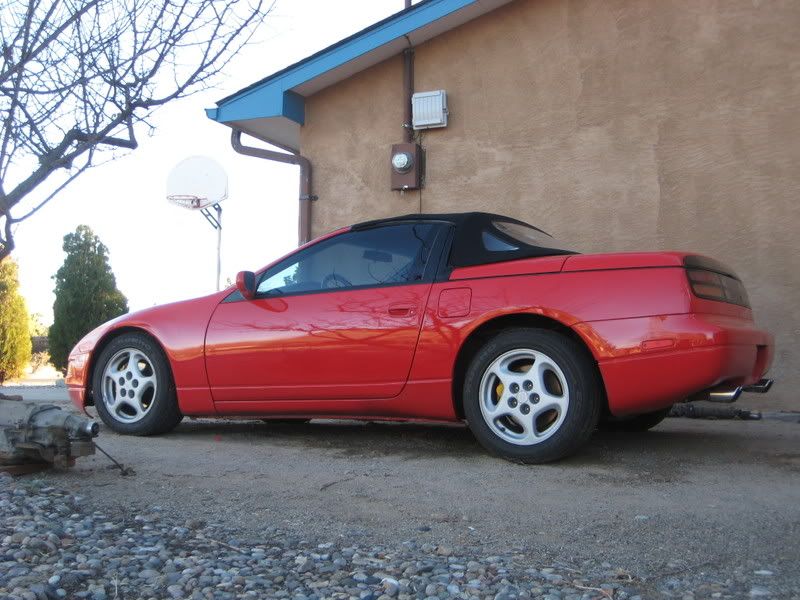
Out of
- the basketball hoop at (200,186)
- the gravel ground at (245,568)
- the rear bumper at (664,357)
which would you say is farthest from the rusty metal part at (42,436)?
the basketball hoop at (200,186)

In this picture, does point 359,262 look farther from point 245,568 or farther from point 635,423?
point 245,568

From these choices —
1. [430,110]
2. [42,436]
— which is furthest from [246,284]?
[430,110]

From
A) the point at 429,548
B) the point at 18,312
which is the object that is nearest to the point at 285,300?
the point at 429,548

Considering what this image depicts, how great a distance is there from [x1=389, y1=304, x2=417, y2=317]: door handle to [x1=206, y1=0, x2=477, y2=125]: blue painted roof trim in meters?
4.07

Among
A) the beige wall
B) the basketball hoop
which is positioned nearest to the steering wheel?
the beige wall

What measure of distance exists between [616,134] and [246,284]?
3939mm

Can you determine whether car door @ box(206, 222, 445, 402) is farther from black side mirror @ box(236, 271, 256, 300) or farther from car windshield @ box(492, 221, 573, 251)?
car windshield @ box(492, 221, 573, 251)

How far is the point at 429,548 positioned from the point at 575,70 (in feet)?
18.9

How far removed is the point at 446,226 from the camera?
4.77m

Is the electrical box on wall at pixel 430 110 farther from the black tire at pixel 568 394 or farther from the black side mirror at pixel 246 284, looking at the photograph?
the black tire at pixel 568 394

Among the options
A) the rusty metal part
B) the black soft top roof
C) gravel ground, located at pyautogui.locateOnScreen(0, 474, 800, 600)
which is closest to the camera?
gravel ground, located at pyautogui.locateOnScreen(0, 474, 800, 600)

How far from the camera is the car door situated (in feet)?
14.9

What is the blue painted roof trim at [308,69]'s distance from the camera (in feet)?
25.0

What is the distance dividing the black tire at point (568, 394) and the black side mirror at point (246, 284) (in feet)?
5.41
